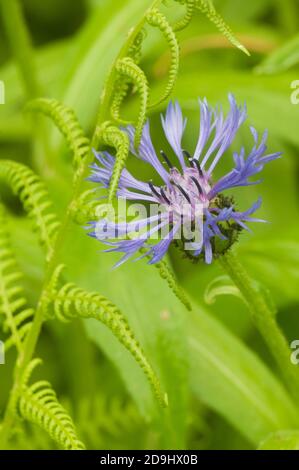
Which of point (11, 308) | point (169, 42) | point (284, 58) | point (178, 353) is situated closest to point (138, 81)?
point (169, 42)

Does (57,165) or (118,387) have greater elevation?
(57,165)

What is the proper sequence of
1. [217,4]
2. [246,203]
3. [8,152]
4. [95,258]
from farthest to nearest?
[8,152]
[217,4]
[246,203]
[95,258]

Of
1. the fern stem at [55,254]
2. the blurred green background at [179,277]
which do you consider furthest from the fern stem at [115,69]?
the blurred green background at [179,277]

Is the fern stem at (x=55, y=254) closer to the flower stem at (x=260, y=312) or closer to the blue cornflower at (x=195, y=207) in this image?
the blue cornflower at (x=195, y=207)

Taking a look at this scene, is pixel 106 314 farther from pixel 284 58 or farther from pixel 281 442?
pixel 284 58

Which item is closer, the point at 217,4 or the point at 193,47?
the point at 193,47
